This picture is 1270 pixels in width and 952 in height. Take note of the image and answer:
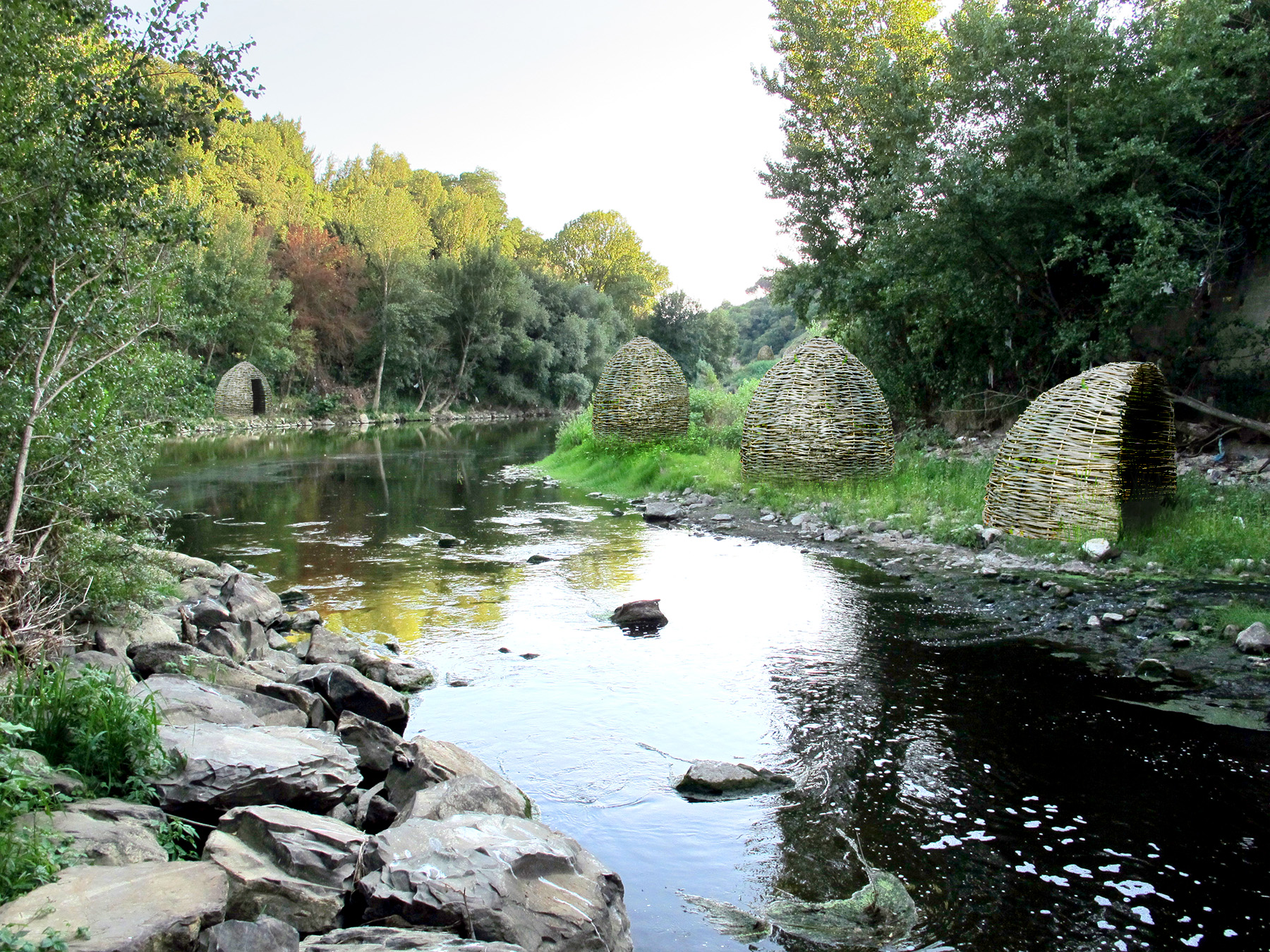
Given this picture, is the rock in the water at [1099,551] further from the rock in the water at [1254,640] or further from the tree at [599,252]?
the tree at [599,252]

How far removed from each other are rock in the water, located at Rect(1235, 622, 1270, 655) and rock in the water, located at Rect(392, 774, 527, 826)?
599 cm

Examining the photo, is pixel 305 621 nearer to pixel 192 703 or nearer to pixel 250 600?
pixel 250 600

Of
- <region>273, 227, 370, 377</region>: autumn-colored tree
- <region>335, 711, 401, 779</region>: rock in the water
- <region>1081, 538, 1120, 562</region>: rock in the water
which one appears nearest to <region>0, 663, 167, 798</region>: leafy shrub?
<region>335, 711, 401, 779</region>: rock in the water

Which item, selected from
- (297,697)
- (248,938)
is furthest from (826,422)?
(248,938)

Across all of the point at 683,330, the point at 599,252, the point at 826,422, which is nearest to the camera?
the point at 826,422

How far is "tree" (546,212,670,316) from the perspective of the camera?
251 ft

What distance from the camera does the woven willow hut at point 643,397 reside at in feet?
71.6

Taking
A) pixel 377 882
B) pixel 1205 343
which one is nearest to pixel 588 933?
pixel 377 882

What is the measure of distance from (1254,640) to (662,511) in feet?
31.5

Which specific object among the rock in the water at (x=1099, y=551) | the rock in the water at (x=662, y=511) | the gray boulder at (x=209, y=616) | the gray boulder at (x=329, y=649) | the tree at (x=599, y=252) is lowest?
the gray boulder at (x=329, y=649)

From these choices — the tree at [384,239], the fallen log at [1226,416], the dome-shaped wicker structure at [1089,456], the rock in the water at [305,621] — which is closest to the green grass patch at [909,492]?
the dome-shaped wicker structure at [1089,456]

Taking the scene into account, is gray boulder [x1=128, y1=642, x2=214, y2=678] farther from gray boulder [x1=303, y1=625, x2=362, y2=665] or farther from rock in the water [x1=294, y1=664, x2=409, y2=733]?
gray boulder [x1=303, y1=625, x2=362, y2=665]

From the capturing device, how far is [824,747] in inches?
239

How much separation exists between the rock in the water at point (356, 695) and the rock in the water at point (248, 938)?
293cm
